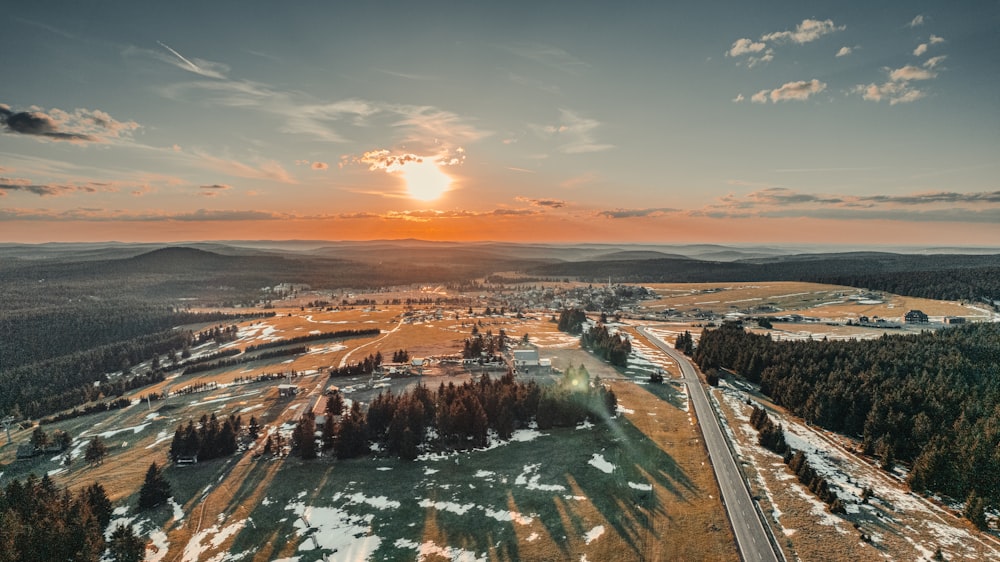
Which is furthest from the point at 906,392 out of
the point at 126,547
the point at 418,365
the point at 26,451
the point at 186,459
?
the point at 26,451

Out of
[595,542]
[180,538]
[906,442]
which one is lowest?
[180,538]

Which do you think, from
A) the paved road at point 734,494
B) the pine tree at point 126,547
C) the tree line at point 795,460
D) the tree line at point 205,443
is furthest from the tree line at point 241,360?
the tree line at point 795,460

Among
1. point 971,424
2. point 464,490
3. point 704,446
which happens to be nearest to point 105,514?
point 464,490

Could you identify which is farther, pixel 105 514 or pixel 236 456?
pixel 236 456

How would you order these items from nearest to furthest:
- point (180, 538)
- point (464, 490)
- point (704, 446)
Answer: point (180, 538) < point (464, 490) < point (704, 446)

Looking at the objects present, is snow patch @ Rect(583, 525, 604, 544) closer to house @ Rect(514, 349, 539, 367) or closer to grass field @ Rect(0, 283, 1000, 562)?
grass field @ Rect(0, 283, 1000, 562)

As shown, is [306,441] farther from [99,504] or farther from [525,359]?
[525,359]

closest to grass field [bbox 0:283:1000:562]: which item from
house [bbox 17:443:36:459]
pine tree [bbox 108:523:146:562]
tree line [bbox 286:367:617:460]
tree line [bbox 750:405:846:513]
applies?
tree line [bbox 750:405:846:513]

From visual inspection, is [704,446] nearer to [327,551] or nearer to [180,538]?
[327,551]
